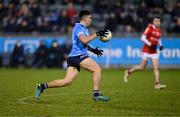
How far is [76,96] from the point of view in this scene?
686 inches

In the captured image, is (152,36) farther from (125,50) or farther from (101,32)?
(125,50)

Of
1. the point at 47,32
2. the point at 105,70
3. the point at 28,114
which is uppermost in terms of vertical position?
the point at 47,32

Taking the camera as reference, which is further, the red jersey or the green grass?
the red jersey

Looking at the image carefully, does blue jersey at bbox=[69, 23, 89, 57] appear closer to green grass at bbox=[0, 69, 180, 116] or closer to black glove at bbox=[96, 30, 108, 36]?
black glove at bbox=[96, 30, 108, 36]

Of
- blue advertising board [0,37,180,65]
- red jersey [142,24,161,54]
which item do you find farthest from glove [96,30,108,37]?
blue advertising board [0,37,180,65]

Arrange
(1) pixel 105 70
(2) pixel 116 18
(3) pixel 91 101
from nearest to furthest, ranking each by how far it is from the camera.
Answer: (3) pixel 91 101 → (1) pixel 105 70 → (2) pixel 116 18

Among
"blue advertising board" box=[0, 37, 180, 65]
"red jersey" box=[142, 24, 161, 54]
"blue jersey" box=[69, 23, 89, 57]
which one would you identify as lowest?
"blue jersey" box=[69, 23, 89, 57]

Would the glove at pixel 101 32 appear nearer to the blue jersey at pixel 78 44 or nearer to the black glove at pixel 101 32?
the black glove at pixel 101 32

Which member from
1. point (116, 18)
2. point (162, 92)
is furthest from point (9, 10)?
point (162, 92)

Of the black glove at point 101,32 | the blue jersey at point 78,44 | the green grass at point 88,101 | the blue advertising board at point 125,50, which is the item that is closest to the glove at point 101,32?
the black glove at point 101,32

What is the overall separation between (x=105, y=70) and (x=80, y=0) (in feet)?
18.3

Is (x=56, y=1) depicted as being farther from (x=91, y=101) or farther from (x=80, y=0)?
(x=91, y=101)

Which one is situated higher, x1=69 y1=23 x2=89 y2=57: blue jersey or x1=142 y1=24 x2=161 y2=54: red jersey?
x1=142 y1=24 x2=161 y2=54: red jersey

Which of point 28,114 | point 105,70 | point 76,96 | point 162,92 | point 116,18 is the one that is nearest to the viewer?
point 28,114
